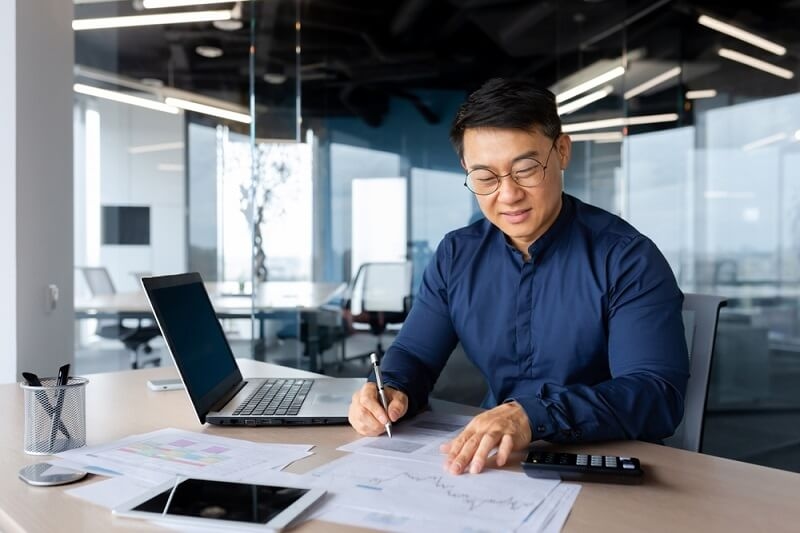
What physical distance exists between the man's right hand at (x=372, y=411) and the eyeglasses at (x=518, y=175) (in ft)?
1.66

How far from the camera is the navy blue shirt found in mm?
1330

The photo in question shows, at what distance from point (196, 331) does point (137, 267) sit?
5.23m

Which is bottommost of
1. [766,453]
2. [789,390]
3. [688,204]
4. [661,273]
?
[766,453]

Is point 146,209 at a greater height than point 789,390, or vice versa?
point 146,209

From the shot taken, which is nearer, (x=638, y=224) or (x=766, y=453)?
(x=766, y=453)

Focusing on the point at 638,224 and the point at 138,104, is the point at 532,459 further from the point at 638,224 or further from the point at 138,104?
the point at 138,104

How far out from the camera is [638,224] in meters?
5.15

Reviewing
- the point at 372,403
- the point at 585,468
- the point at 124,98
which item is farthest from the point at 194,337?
the point at 124,98

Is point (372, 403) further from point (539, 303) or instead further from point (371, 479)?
point (539, 303)

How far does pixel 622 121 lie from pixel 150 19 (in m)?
4.26

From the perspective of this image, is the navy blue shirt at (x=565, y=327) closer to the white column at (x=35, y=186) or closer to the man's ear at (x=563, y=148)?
the man's ear at (x=563, y=148)

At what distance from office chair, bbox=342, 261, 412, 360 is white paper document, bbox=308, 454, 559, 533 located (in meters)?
4.61

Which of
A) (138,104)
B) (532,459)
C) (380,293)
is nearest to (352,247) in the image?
(380,293)

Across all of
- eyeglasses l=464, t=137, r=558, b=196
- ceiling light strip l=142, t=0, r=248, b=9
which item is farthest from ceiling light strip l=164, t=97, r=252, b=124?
eyeglasses l=464, t=137, r=558, b=196
